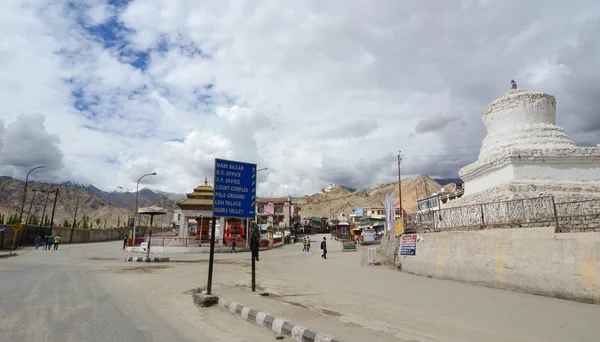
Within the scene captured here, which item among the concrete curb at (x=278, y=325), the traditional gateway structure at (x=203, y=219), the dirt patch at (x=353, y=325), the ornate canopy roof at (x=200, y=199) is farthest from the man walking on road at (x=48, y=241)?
the dirt patch at (x=353, y=325)

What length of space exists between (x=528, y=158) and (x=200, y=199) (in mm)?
29086

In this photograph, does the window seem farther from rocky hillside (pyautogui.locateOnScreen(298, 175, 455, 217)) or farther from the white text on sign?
the white text on sign

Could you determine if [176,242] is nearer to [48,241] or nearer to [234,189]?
[48,241]

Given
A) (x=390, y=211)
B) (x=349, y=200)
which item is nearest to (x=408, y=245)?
(x=390, y=211)

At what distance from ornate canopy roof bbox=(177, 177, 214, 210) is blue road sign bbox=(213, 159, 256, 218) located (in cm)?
2393

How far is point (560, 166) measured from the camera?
15.6m

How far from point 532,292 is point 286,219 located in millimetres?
69117

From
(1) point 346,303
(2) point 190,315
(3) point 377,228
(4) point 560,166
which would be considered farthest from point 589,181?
(3) point 377,228

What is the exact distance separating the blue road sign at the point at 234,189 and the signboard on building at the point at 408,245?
923 cm

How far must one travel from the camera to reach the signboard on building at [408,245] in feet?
50.3

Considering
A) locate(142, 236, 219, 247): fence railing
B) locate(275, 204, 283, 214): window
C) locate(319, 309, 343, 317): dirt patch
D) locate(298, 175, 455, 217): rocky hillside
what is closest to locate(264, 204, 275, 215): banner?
locate(275, 204, 283, 214): window

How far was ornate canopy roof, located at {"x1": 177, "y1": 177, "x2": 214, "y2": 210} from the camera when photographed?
3334 cm

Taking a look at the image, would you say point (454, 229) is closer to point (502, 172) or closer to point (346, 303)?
point (502, 172)

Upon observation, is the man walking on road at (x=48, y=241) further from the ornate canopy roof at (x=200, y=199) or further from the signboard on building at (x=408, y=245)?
the signboard on building at (x=408, y=245)
